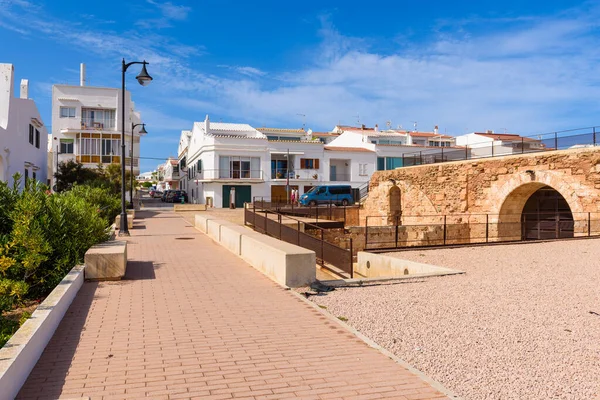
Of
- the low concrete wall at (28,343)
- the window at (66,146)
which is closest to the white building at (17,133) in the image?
A: the window at (66,146)

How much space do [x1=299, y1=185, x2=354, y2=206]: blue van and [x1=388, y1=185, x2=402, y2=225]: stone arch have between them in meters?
7.56

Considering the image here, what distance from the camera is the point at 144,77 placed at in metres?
16.6

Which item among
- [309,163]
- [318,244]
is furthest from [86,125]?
[318,244]

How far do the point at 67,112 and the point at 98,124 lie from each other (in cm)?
318

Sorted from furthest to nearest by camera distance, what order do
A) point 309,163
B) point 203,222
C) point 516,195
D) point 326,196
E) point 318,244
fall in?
point 309,163 → point 326,196 → point 516,195 → point 203,222 → point 318,244

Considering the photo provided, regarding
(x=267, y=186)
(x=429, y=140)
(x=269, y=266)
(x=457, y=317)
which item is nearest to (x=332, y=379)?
(x=457, y=317)

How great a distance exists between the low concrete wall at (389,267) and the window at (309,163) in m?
34.4

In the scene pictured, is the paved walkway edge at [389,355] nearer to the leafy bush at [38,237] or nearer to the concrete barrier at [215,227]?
the leafy bush at [38,237]

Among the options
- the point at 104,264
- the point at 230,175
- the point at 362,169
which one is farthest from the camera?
the point at 362,169

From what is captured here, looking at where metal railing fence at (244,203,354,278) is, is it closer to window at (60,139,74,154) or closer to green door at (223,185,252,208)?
green door at (223,185,252,208)

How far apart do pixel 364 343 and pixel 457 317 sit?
6.12 feet

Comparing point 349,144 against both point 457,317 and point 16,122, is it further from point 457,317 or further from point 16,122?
point 457,317

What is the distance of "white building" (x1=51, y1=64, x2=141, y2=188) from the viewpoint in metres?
45.1

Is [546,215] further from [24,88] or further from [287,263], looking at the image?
[24,88]
